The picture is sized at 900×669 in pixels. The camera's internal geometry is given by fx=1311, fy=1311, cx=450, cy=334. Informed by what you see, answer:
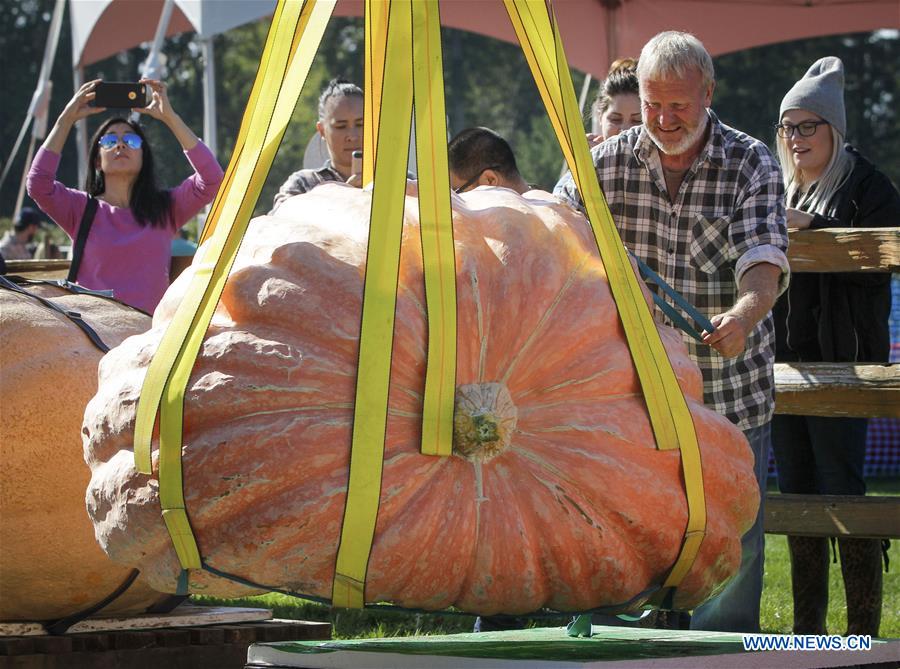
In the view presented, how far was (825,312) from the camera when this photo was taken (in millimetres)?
6180

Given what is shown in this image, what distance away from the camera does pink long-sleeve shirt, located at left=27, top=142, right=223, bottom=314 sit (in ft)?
21.2

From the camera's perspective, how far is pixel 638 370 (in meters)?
2.96

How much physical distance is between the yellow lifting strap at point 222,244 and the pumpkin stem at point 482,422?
1.87 feet

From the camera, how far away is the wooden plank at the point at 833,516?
225 inches

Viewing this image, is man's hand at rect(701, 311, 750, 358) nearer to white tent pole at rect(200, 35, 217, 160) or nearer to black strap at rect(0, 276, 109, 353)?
black strap at rect(0, 276, 109, 353)

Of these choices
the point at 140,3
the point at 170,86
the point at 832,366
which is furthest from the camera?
the point at 170,86

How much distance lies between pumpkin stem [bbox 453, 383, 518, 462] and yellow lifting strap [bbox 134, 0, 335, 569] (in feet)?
1.87

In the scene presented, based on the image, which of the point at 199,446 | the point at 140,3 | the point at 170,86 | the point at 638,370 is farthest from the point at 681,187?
the point at 170,86

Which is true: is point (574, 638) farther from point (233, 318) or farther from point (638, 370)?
point (233, 318)

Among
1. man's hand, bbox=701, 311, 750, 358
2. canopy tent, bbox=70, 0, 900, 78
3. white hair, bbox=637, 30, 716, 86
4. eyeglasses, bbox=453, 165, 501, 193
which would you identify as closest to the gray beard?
white hair, bbox=637, 30, 716, 86

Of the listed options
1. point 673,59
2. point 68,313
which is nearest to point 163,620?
point 68,313

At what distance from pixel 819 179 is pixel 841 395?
104 centimetres

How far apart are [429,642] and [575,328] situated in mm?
985

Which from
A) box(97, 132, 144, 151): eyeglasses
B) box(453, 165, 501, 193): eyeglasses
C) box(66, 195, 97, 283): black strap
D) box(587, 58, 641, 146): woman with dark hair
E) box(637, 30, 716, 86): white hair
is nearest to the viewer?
box(637, 30, 716, 86): white hair
